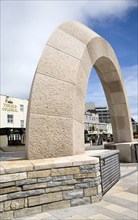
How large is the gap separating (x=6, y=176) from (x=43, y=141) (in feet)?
5.41

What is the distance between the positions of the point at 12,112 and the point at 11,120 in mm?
1346

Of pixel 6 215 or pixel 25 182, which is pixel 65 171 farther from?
pixel 6 215

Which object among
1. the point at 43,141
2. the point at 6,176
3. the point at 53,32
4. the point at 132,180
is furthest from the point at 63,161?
the point at 53,32

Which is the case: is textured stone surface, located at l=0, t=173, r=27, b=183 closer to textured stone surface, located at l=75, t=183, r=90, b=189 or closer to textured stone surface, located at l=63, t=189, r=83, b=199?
textured stone surface, located at l=63, t=189, r=83, b=199

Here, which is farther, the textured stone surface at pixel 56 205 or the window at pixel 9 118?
the window at pixel 9 118

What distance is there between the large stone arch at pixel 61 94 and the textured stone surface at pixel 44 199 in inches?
48.1

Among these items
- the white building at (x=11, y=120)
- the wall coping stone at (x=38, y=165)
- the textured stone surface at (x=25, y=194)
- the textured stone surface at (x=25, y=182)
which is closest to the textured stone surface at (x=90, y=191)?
the wall coping stone at (x=38, y=165)

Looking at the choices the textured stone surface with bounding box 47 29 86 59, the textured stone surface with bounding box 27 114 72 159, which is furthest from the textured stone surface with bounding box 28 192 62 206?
the textured stone surface with bounding box 47 29 86 59

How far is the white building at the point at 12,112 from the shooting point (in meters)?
33.4

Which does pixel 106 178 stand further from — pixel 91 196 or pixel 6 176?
pixel 6 176

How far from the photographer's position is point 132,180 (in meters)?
7.76

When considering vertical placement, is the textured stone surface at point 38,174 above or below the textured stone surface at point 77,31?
below

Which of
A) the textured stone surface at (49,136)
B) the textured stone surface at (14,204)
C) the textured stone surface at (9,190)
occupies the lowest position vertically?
the textured stone surface at (14,204)

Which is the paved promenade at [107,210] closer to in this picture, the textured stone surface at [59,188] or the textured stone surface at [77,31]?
the textured stone surface at [59,188]
